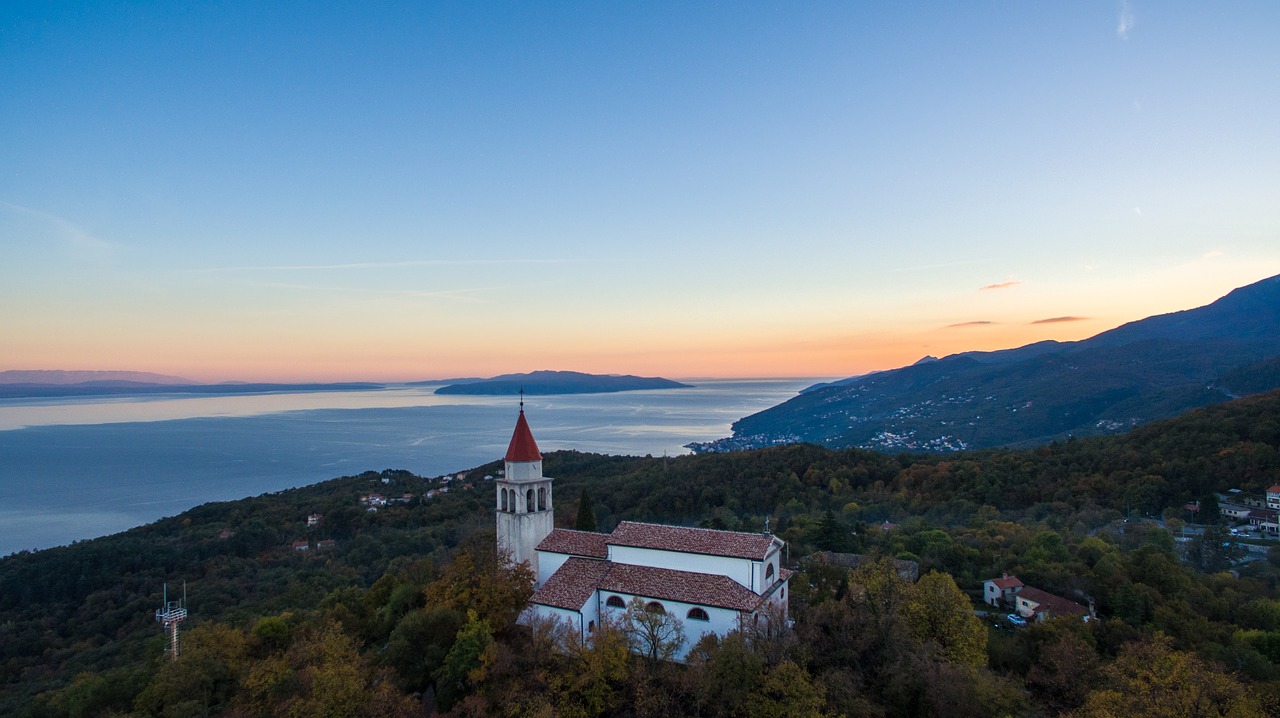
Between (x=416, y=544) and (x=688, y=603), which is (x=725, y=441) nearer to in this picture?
(x=416, y=544)

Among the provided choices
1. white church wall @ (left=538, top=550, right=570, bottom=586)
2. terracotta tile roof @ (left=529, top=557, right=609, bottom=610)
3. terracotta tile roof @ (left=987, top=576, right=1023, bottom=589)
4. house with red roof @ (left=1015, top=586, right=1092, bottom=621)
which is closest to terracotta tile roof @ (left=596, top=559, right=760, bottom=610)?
terracotta tile roof @ (left=529, top=557, right=609, bottom=610)

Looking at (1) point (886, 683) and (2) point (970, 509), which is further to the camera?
(2) point (970, 509)

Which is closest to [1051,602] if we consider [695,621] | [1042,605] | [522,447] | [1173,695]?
[1042,605]

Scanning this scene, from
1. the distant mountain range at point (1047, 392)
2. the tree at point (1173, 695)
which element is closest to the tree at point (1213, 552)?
the tree at point (1173, 695)

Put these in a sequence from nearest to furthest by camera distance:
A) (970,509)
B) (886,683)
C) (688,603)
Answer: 1. (886,683)
2. (688,603)
3. (970,509)

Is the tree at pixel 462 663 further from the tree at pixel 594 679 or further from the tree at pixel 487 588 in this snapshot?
the tree at pixel 594 679

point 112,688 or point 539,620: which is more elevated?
point 539,620

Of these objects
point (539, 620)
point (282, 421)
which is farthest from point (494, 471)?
point (282, 421)
